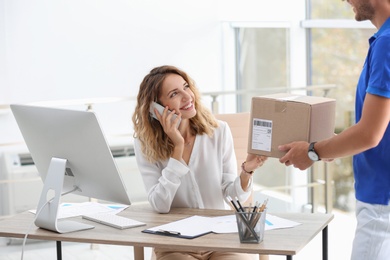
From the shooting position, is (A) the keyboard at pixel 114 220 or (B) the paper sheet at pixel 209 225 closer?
(B) the paper sheet at pixel 209 225

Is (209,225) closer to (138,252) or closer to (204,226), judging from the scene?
(204,226)

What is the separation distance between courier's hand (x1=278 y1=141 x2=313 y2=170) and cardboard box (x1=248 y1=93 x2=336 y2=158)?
0.03 metres

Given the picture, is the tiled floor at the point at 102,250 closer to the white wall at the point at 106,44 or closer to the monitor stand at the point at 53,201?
the white wall at the point at 106,44

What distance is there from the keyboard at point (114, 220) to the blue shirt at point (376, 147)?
816 mm

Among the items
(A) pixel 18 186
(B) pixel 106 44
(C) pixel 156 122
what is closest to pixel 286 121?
(C) pixel 156 122

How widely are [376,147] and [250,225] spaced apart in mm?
460

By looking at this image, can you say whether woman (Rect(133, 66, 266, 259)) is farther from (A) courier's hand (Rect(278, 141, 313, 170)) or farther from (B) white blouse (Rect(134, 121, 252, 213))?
(A) courier's hand (Rect(278, 141, 313, 170))

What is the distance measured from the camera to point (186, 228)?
2697 millimetres

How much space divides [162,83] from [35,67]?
119 inches

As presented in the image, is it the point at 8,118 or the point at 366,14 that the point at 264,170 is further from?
the point at 366,14

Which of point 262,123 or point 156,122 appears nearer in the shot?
point 262,123

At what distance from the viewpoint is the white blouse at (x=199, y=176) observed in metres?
2.95

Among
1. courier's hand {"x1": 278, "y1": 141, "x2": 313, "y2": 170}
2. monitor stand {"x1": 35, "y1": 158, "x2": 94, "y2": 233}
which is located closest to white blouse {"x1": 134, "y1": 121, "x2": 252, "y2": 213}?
monitor stand {"x1": 35, "y1": 158, "x2": 94, "y2": 233}

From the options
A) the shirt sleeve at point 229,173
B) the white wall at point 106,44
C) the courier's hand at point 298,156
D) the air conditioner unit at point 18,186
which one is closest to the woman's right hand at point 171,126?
the shirt sleeve at point 229,173
